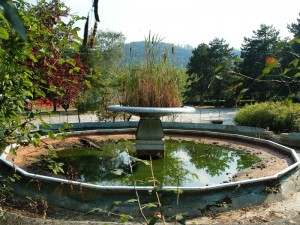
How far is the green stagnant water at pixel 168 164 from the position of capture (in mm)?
6117

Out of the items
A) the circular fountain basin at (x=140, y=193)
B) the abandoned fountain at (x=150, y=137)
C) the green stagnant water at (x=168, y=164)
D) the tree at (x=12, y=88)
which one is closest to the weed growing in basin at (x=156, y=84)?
the abandoned fountain at (x=150, y=137)

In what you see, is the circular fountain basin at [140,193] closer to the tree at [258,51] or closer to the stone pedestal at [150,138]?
the stone pedestal at [150,138]

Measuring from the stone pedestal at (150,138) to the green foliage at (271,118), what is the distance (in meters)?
6.57

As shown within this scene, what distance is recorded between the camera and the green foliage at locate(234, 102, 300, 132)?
13.2 metres

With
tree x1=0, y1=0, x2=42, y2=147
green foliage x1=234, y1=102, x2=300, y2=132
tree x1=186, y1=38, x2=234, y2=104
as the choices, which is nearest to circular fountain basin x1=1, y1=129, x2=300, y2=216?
tree x1=0, y1=0, x2=42, y2=147

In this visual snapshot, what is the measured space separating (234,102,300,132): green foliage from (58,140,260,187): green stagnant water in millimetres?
5058

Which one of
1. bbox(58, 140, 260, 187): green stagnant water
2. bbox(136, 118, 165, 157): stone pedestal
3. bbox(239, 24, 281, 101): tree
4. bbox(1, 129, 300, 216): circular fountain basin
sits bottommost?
bbox(58, 140, 260, 187): green stagnant water

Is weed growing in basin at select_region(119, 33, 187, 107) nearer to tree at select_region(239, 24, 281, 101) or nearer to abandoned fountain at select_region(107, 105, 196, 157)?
abandoned fountain at select_region(107, 105, 196, 157)

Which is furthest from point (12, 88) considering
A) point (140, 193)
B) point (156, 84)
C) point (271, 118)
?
point (271, 118)

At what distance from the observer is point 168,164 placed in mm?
7500

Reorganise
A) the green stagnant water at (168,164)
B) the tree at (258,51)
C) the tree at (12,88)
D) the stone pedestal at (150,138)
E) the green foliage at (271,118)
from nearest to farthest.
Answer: the tree at (12,88) → the green stagnant water at (168,164) → the stone pedestal at (150,138) → the green foliage at (271,118) → the tree at (258,51)

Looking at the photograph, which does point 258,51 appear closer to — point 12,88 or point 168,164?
point 168,164

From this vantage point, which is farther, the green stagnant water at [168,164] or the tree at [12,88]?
the green stagnant water at [168,164]

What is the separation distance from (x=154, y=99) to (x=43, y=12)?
5426mm
